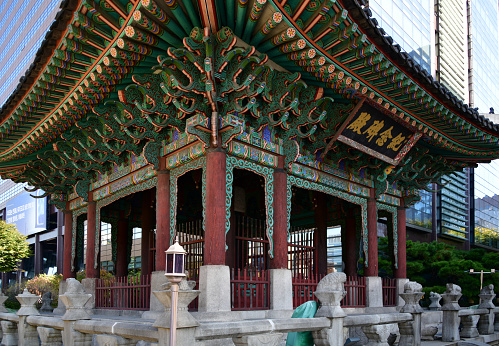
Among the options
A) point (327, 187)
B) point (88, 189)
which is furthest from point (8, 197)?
point (327, 187)

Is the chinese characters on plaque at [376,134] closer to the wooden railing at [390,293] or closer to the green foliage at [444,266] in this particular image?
the wooden railing at [390,293]

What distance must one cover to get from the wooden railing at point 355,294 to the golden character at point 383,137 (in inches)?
124

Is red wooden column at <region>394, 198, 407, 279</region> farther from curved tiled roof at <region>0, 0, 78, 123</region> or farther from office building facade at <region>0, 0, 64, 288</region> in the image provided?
office building facade at <region>0, 0, 64, 288</region>

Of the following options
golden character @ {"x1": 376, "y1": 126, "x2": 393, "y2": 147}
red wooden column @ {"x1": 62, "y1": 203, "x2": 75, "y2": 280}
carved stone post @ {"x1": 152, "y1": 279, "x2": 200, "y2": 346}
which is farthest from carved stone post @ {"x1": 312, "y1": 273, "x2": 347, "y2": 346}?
red wooden column @ {"x1": 62, "y1": 203, "x2": 75, "y2": 280}

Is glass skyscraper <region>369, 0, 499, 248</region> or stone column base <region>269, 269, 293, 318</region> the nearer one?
stone column base <region>269, 269, 293, 318</region>

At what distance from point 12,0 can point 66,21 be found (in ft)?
161

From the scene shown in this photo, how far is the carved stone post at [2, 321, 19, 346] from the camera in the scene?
902 cm

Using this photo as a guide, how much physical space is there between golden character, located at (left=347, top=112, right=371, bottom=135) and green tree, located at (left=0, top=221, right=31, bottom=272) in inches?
907

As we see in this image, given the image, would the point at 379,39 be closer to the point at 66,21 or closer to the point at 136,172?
the point at 66,21

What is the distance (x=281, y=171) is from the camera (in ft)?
29.9

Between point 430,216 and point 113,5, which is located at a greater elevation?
point 113,5

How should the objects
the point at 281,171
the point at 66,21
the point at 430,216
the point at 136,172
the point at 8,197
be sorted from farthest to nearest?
the point at 8,197
the point at 430,216
the point at 136,172
the point at 281,171
the point at 66,21

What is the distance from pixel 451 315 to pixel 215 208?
19.0ft

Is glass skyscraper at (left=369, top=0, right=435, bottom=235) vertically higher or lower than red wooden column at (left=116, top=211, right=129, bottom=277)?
higher
